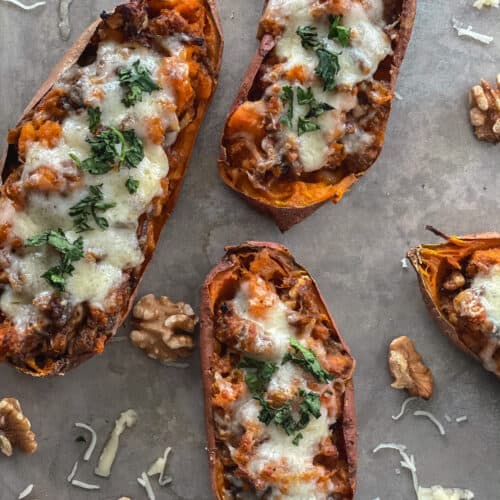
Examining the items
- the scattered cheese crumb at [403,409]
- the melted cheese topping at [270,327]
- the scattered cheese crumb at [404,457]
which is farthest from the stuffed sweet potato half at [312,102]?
the scattered cheese crumb at [404,457]

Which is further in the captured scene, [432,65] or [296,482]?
[432,65]

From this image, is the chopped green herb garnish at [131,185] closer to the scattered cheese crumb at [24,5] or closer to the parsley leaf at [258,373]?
the parsley leaf at [258,373]

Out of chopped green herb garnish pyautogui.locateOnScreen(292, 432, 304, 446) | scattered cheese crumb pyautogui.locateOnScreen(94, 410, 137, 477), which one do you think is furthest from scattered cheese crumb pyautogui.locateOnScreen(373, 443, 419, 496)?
scattered cheese crumb pyautogui.locateOnScreen(94, 410, 137, 477)

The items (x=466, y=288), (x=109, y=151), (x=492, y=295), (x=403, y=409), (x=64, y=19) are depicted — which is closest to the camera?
(x=109, y=151)

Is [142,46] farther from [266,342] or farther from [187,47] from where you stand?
[266,342]

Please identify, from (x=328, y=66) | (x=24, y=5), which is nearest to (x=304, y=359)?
(x=328, y=66)

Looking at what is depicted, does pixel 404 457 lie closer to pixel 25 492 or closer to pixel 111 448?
pixel 111 448

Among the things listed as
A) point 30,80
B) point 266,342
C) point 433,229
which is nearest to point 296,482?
point 266,342
